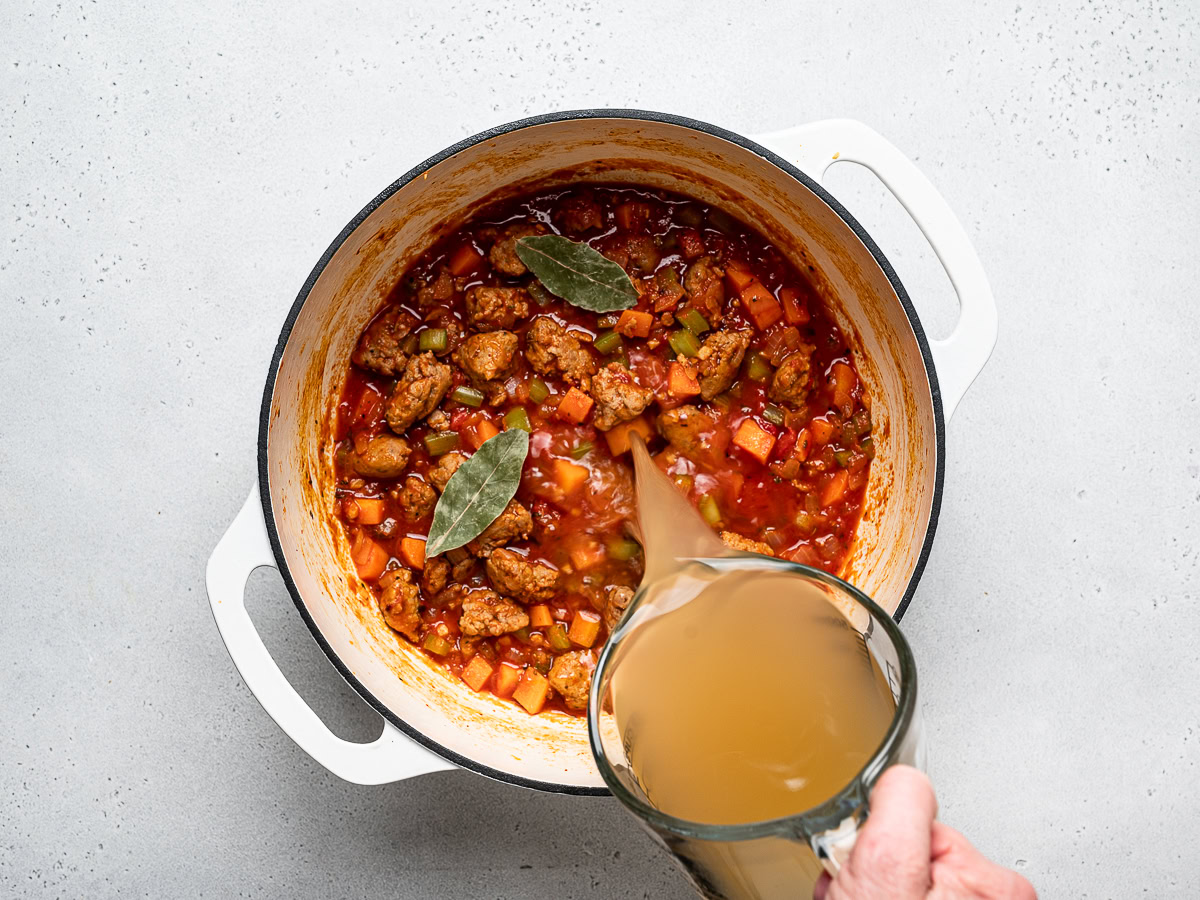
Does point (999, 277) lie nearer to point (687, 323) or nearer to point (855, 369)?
point (855, 369)

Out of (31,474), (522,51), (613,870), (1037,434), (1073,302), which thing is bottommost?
(613,870)

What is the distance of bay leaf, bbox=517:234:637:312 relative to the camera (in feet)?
7.88

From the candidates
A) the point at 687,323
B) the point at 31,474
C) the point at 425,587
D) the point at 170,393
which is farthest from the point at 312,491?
the point at 687,323

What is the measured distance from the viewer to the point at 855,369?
8.26ft

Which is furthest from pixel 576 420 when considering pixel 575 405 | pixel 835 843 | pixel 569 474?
pixel 835 843

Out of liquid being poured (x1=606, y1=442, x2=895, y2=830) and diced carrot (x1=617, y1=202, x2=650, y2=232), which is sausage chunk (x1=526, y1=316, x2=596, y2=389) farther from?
liquid being poured (x1=606, y1=442, x2=895, y2=830)

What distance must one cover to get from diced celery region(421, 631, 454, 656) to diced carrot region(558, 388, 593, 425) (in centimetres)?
72

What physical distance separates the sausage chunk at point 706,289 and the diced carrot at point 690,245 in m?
0.04

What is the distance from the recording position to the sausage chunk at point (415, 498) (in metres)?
2.45

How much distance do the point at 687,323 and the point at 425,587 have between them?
3.40 feet

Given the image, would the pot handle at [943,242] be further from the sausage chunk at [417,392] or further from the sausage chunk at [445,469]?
the sausage chunk at [445,469]

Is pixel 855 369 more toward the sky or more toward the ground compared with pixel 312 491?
more toward the sky

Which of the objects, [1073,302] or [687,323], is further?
[1073,302]

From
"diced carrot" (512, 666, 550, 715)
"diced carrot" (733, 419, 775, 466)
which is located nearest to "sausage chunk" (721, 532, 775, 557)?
"diced carrot" (733, 419, 775, 466)
